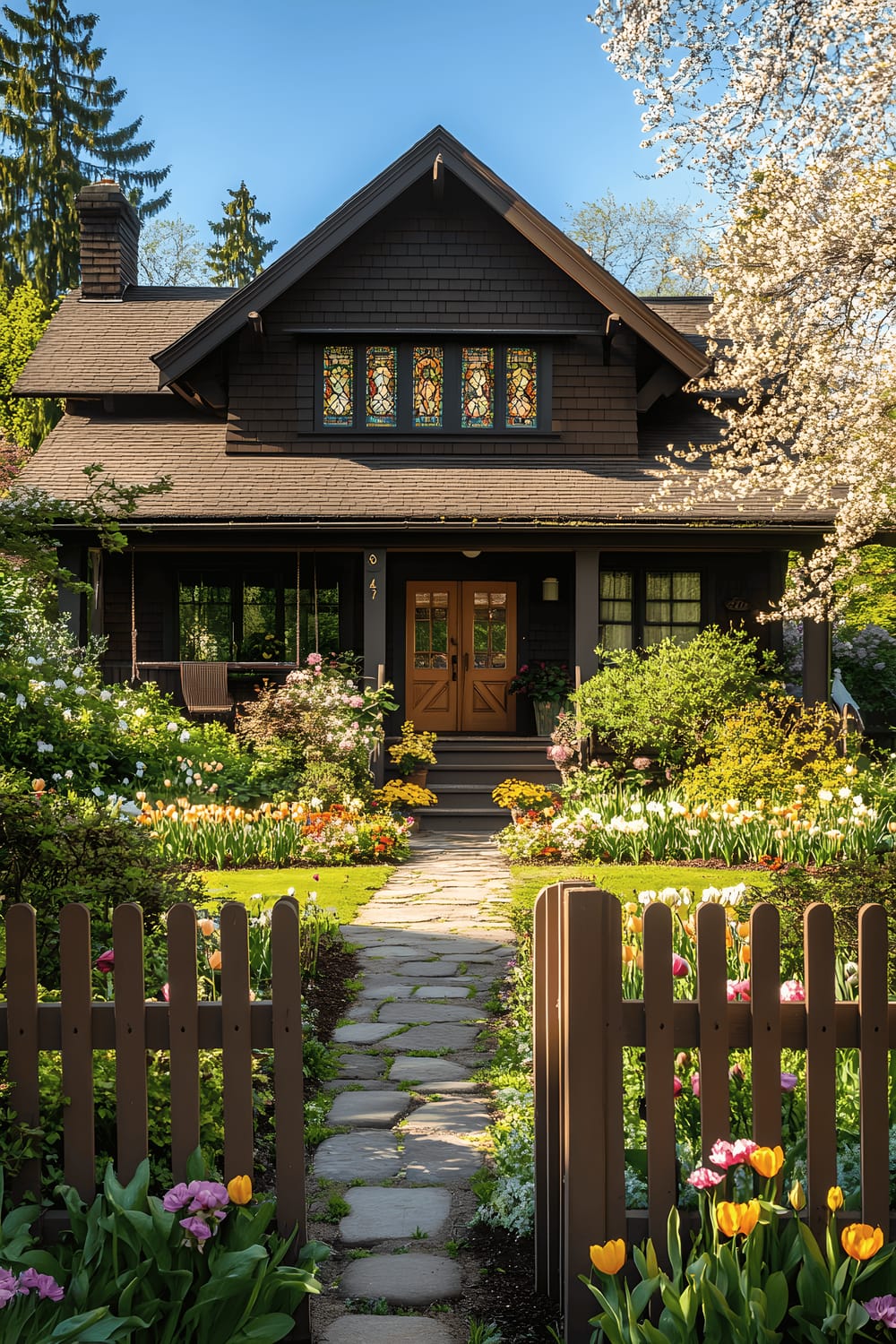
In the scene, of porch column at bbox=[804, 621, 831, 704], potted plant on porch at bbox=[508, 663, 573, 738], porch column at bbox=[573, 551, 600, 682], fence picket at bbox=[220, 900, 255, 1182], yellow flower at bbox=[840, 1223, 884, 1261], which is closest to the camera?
yellow flower at bbox=[840, 1223, 884, 1261]

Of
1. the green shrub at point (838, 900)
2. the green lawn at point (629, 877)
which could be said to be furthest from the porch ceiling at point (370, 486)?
the green shrub at point (838, 900)

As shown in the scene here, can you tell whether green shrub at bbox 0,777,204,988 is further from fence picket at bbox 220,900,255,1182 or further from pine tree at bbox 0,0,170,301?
pine tree at bbox 0,0,170,301

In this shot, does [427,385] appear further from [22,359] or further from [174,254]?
[174,254]

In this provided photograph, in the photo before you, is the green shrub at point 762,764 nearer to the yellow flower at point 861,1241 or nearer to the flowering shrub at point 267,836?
the flowering shrub at point 267,836

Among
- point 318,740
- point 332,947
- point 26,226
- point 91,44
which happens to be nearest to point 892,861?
point 332,947

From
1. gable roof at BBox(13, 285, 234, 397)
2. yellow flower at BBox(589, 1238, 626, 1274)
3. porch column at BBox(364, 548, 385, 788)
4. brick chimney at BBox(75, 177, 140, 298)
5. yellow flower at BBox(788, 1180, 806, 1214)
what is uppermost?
brick chimney at BBox(75, 177, 140, 298)

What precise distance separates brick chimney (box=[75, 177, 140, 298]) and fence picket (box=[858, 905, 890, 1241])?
62.4 feet

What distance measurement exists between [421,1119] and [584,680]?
10.5 meters

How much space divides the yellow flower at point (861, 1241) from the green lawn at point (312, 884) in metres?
5.29

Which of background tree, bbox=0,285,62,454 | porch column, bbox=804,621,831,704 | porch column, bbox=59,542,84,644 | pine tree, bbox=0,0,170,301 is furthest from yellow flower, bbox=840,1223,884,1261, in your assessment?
pine tree, bbox=0,0,170,301

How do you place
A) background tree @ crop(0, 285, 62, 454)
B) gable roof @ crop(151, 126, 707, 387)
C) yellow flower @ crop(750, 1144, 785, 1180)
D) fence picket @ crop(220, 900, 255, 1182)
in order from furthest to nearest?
background tree @ crop(0, 285, 62, 454) → gable roof @ crop(151, 126, 707, 387) → fence picket @ crop(220, 900, 255, 1182) → yellow flower @ crop(750, 1144, 785, 1180)

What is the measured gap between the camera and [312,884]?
8969 mm

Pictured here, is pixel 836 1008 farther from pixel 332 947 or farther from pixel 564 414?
pixel 564 414

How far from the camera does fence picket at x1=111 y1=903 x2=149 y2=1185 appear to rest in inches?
114
